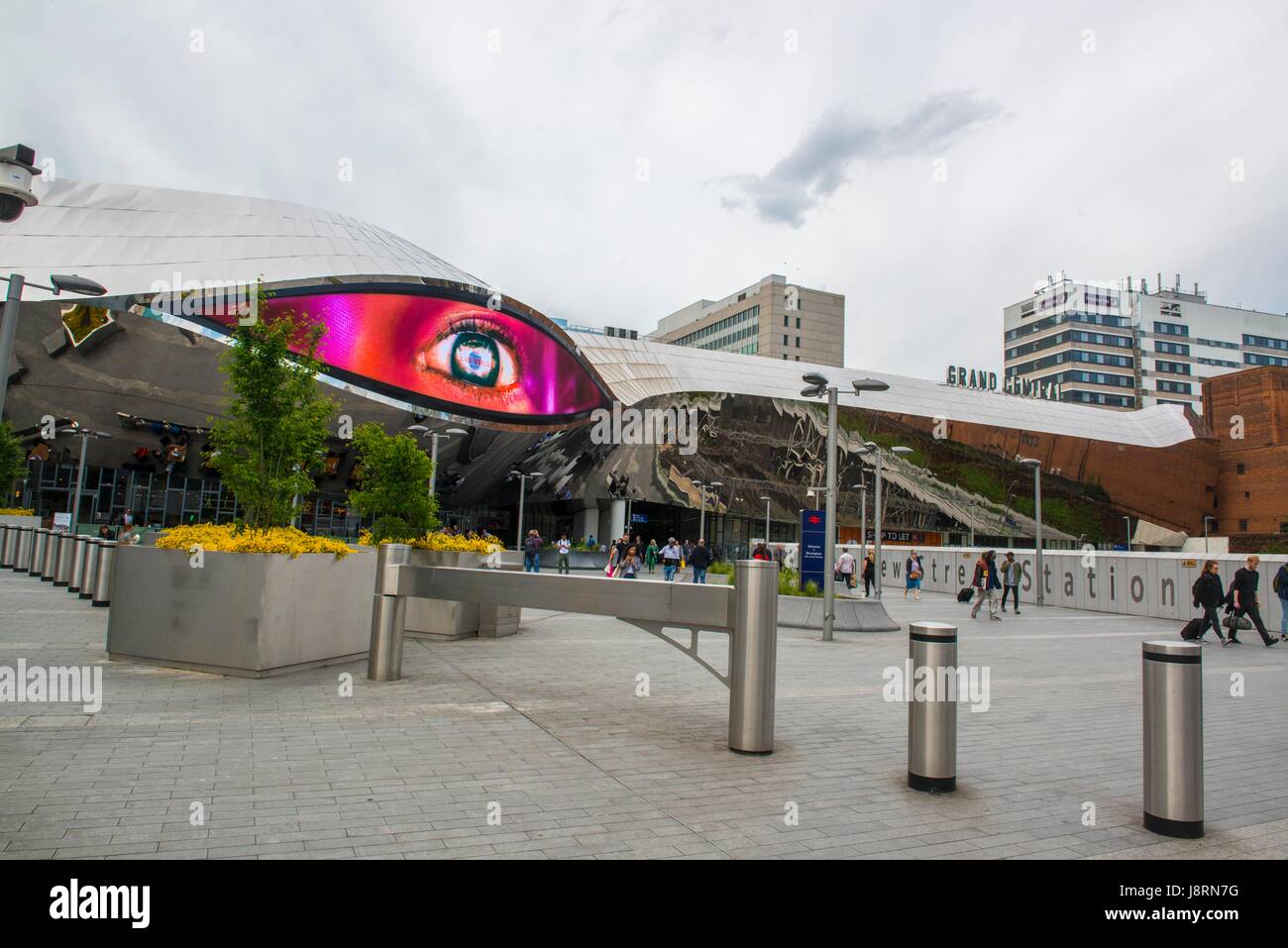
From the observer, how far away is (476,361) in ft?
144

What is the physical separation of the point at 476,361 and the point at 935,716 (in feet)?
136

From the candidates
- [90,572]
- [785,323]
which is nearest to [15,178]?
[90,572]

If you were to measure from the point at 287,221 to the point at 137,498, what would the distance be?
16.8 metres

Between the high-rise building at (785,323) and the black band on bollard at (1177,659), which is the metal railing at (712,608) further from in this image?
the high-rise building at (785,323)

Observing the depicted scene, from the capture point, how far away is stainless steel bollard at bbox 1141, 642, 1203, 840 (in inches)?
164

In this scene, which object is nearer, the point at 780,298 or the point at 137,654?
the point at 137,654

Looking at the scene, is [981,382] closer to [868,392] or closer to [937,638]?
[868,392]

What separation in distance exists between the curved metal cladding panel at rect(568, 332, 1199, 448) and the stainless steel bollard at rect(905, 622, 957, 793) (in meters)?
50.9

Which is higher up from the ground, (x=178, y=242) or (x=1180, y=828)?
(x=178, y=242)

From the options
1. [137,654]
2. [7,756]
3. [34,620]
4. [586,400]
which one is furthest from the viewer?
[586,400]

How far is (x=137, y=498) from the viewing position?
42.3m
